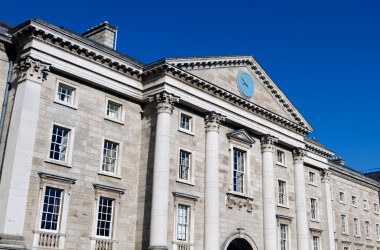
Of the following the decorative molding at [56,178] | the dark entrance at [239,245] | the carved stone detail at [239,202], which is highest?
the carved stone detail at [239,202]

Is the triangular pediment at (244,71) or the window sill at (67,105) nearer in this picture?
the window sill at (67,105)

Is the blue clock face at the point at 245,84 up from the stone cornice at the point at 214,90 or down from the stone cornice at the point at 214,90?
up

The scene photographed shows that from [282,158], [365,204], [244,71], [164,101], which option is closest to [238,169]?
[282,158]

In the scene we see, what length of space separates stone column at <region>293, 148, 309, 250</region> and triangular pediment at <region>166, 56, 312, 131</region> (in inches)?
104

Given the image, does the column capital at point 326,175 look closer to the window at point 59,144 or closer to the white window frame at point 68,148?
the white window frame at point 68,148

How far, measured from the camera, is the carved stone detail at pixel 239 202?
3072cm

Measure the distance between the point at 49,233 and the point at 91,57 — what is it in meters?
9.46

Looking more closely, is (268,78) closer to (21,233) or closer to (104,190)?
(104,190)

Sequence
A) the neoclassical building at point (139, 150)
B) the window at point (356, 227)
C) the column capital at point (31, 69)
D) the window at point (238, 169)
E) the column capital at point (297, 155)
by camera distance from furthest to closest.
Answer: the window at point (356, 227)
the column capital at point (297, 155)
the window at point (238, 169)
the column capital at point (31, 69)
the neoclassical building at point (139, 150)

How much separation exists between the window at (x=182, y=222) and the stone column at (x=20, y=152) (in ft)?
29.9

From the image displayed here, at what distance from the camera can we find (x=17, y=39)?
80.3 feet

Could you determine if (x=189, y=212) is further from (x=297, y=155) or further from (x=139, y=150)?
(x=297, y=155)

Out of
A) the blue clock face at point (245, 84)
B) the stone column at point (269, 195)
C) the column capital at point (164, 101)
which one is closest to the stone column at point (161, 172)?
the column capital at point (164, 101)

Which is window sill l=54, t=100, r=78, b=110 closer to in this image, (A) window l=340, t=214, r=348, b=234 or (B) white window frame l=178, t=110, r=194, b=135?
(B) white window frame l=178, t=110, r=194, b=135
